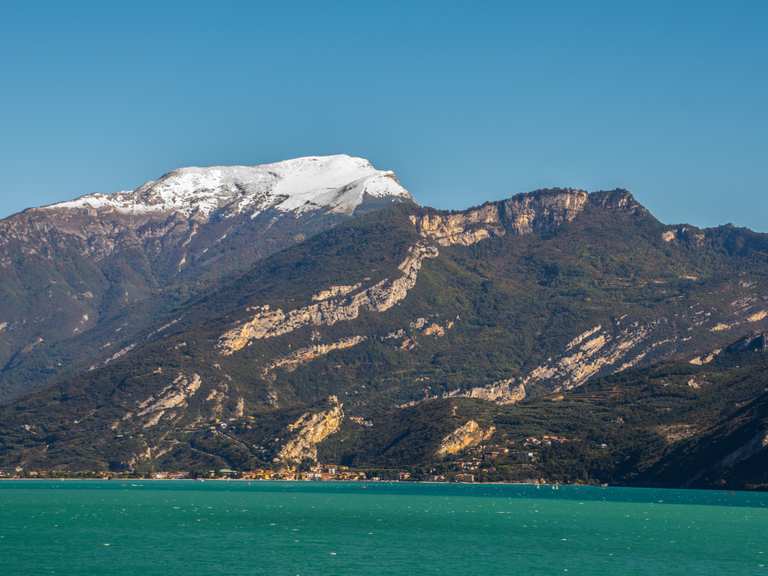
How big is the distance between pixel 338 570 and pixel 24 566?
29651 mm

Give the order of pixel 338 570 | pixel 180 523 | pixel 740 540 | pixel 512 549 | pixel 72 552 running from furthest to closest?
pixel 180 523, pixel 740 540, pixel 512 549, pixel 72 552, pixel 338 570

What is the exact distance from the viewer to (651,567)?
14275 cm

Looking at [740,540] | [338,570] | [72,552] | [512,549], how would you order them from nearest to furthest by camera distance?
[338,570], [72,552], [512,549], [740,540]

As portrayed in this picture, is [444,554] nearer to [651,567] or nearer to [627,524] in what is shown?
[651,567]

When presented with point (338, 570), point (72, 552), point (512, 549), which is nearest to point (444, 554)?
point (512, 549)

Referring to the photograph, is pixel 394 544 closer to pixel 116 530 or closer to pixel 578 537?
pixel 578 537

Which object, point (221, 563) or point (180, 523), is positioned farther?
point (180, 523)

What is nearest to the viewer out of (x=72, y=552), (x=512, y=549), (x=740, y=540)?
(x=72, y=552)

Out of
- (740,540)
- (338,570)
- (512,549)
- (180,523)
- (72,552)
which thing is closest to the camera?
(338,570)

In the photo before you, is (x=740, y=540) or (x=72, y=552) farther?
(x=740, y=540)

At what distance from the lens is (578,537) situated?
175m

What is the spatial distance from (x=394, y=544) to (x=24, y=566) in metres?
43.0

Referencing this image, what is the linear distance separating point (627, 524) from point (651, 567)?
56776 mm

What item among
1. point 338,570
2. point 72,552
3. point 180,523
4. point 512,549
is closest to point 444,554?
point 512,549
